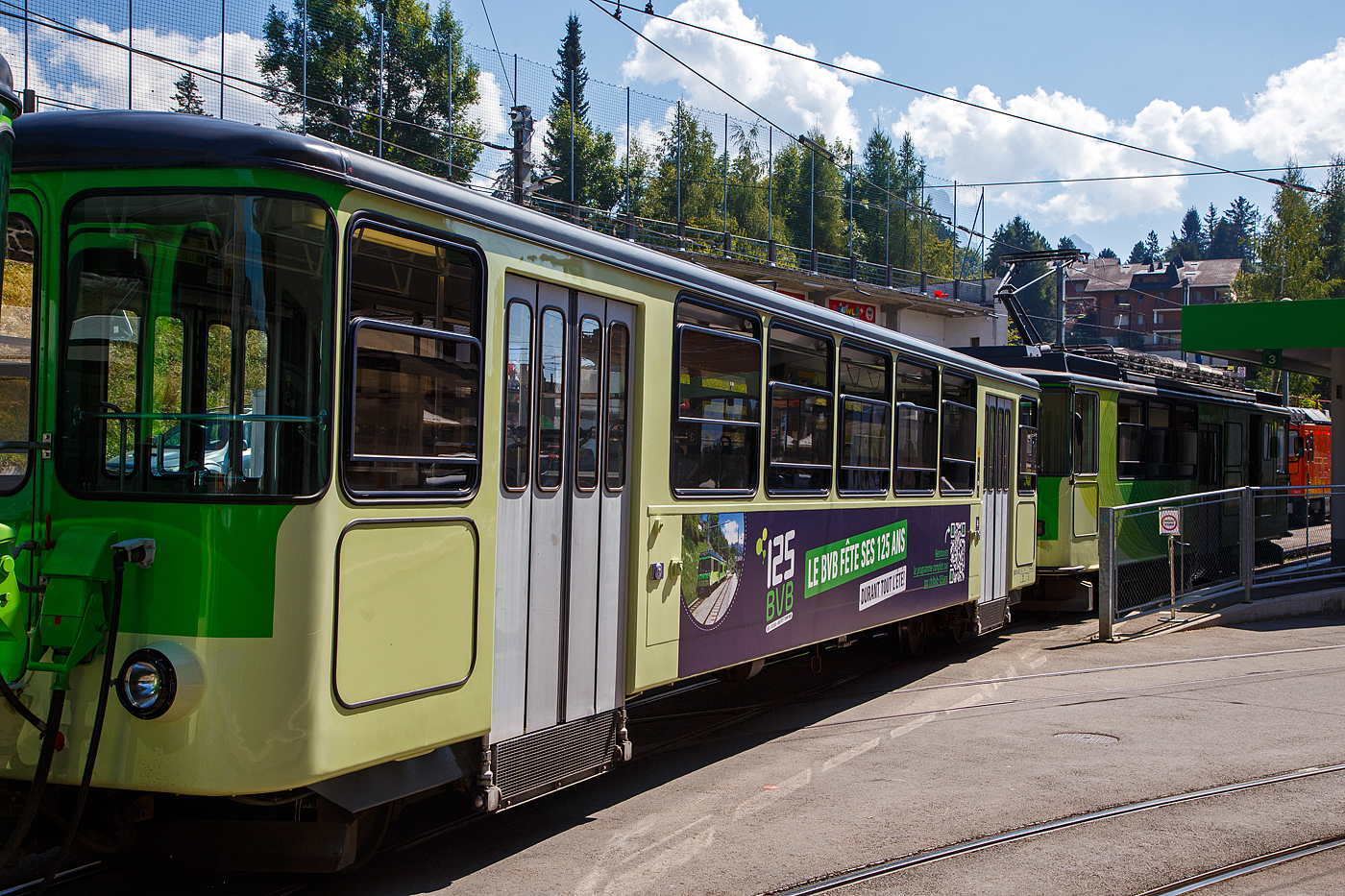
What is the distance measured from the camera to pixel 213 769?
4180mm

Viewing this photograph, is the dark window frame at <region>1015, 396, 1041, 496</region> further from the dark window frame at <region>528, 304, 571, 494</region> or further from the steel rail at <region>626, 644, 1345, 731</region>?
the dark window frame at <region>528, 304, 571, 494</region>

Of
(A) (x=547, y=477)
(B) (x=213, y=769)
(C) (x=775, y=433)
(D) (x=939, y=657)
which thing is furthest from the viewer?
(D) (x=939, y=657)

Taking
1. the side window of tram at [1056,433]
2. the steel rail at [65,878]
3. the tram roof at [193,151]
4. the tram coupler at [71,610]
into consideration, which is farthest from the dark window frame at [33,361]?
the side window of tram at [1056,433]

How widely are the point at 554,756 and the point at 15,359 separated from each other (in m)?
2.93

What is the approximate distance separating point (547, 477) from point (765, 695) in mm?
5141

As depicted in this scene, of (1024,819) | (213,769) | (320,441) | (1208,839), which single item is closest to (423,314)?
(320,441)

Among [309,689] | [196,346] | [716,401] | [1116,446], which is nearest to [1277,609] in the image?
[1116,446]

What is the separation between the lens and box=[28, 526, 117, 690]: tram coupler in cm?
414

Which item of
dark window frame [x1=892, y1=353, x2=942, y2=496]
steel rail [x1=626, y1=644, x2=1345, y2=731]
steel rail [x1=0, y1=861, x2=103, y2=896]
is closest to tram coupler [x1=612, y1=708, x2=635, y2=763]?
steel rail [x1=0, y1=861, x2=103, y2=896]

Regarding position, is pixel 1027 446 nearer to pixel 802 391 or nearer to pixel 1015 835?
pixel 802 391

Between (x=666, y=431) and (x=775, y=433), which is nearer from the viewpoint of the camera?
(x=666, y=431)

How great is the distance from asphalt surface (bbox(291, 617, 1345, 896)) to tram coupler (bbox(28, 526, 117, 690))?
62.3 inches

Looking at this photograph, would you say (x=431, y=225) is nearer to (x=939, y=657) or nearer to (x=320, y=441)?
(x=320, y=441)

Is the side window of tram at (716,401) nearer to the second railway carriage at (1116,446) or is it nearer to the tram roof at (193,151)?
the tram roof at (193,151)
